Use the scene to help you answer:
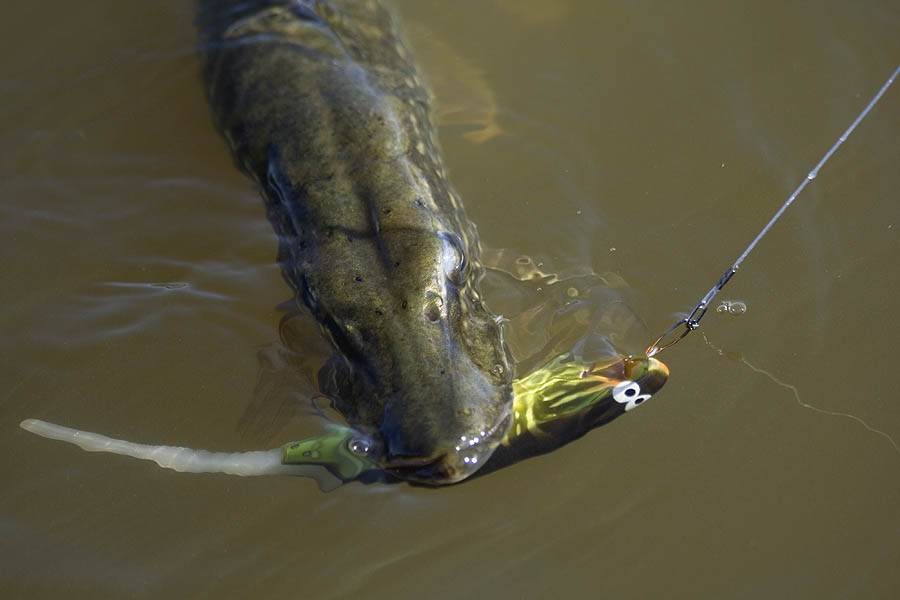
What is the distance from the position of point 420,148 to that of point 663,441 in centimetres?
164

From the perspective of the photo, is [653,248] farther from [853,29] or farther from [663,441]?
[853,29]

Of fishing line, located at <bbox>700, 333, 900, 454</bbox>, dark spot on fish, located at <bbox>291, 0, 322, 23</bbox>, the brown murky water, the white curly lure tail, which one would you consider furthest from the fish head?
dark spot on fish, located at <bbox>291, 0, 322, 23</bbox>

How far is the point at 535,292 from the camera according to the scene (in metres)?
4.24

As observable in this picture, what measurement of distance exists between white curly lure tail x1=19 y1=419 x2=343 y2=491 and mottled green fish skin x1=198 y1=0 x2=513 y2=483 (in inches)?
11.0

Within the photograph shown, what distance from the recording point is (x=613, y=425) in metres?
3.89

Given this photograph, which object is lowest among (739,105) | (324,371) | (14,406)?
(14,406)

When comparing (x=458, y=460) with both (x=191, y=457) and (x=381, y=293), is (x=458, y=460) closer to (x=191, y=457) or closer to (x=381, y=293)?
(x=381, y=293)

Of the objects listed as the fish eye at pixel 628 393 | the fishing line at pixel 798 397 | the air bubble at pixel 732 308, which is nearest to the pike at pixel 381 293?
the fish eye at pixel 628 393

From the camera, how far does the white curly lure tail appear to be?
3604 millimetres

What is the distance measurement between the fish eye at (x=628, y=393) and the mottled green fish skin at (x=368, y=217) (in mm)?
370

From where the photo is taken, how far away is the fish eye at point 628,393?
3.25 meters

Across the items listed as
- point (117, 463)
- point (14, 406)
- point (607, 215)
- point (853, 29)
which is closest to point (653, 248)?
point (607, 215)

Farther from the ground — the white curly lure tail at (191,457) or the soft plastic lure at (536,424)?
the soft plastic lure at (536,424)

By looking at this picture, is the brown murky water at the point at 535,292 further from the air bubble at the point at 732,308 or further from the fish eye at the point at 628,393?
the fish eye at the point at 628,393
